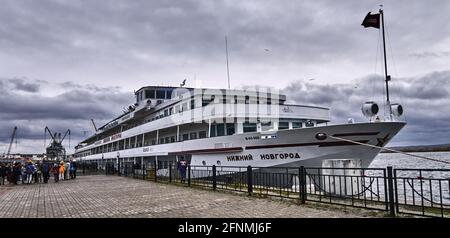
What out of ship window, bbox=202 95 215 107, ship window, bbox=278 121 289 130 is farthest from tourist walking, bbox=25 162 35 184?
ship window, bbox=278 121 289 130

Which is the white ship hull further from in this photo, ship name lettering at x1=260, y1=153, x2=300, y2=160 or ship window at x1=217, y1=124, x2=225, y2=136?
ship window at x1=217, y1=124, x2=225, y2=136

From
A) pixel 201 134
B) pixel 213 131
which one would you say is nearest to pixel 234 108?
pixel 213 131

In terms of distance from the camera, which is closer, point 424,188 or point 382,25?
point 382,25

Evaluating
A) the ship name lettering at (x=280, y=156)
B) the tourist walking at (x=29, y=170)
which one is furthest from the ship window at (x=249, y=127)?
the tourist walking at (x=29, y=170)

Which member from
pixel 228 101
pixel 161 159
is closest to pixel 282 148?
pixel 228 101

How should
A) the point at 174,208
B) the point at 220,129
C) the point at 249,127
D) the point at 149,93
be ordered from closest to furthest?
the point at 174,208, the point at 249,127, the point at 220,129, the point at 149,93

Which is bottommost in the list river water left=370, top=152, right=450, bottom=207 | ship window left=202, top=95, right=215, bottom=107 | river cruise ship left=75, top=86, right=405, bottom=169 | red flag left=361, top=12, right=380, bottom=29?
river water left=370, top=152, right=450, bottom=207

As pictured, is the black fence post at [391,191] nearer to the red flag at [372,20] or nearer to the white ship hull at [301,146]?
the white ship hull at [301,146]

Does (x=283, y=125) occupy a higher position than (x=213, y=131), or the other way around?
(x=283, y=125)

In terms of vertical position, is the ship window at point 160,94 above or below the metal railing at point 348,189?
above

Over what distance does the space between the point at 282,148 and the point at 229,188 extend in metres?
3.84

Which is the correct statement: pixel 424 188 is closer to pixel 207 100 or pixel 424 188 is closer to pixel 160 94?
pixel 207 100
